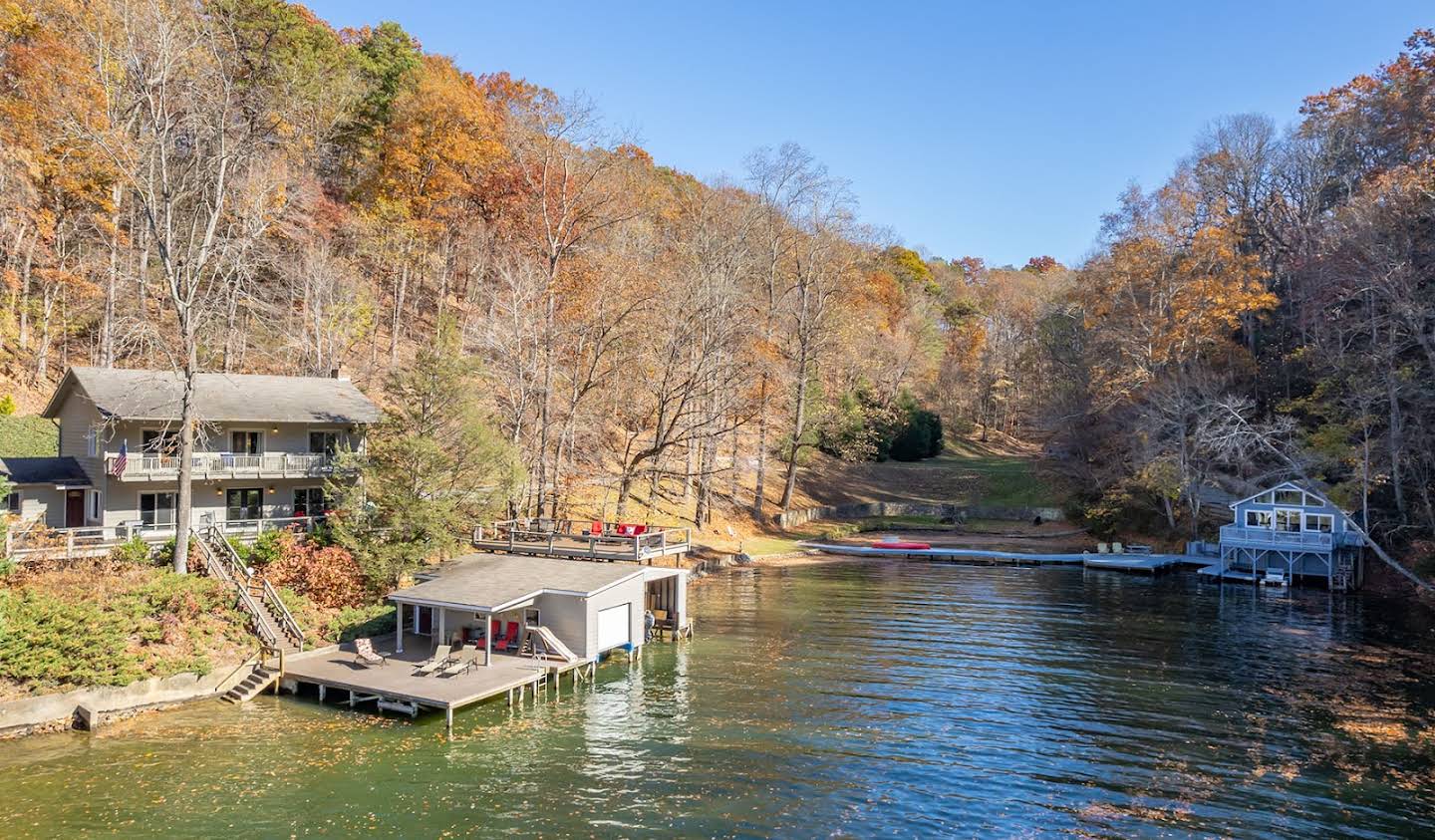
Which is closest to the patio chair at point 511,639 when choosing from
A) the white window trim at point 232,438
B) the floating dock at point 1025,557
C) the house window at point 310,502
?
the house window at point 310,502

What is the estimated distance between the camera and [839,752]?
71.5ft

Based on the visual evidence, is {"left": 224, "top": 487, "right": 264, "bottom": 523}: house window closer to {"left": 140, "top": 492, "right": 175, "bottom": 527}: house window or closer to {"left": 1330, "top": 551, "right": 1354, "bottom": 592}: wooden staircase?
{"left": 140, "top": 492, "right": 175, "bottom": 527}: house window

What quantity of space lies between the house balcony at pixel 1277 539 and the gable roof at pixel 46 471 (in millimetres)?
55528

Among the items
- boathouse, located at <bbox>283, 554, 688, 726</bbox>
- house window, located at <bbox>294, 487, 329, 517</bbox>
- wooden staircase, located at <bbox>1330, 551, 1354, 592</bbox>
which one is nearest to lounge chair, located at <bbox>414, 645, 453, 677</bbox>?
boathouse, located at <bbox>283, 554, 688, 726</bbox>

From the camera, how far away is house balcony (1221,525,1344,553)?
45.6 meters

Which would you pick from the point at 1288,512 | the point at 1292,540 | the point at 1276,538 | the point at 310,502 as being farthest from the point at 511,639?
the point at 1288,512

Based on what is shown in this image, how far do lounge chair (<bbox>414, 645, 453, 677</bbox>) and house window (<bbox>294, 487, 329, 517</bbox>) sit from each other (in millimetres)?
14083

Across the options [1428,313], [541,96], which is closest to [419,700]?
[541,96]

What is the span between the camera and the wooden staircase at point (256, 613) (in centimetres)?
2581

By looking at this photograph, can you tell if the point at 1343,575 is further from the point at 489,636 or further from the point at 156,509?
the point at 156,509

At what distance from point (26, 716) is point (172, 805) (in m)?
7.50

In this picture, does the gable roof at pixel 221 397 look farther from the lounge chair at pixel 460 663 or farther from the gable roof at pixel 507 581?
the lounge chair at pixel 460 663

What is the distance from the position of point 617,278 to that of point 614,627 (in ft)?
82.1

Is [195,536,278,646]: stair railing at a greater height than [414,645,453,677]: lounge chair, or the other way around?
[195,536,278,646]: stair railing
